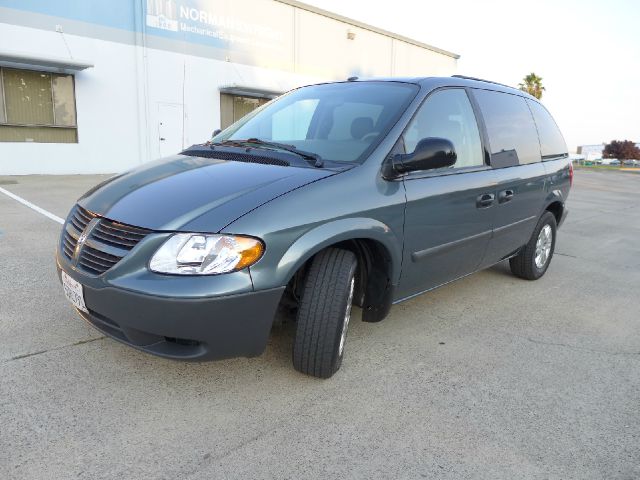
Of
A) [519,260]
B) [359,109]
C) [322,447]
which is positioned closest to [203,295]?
[322,447]

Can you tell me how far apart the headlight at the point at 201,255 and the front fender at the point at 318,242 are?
0.10m

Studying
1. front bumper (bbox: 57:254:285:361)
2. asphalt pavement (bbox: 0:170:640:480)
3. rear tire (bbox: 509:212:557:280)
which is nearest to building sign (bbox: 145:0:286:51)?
asphalt pavement (bbox: 0:170:640:480)

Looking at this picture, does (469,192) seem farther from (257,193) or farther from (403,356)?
(257,193)

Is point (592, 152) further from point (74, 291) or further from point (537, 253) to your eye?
point (74, 291)

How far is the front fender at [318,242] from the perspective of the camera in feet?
7.29

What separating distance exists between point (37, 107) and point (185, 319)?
14677 mm

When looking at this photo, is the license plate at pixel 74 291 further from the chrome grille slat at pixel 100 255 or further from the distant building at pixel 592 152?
the distant building at pixel 592 152

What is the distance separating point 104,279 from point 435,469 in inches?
64.1

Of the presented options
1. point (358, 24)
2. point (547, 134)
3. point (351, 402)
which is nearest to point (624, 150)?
point (358, 24)

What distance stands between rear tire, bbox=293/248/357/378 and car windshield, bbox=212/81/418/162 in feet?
2.09

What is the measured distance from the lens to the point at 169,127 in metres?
16.8

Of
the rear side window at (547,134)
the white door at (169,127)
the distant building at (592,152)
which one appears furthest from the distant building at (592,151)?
the rear side window at (547,134)

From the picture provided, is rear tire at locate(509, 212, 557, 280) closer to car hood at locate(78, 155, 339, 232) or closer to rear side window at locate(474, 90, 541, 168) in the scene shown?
rear side window at locate(474, 90, 541, 168)

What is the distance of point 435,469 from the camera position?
2006 mm
